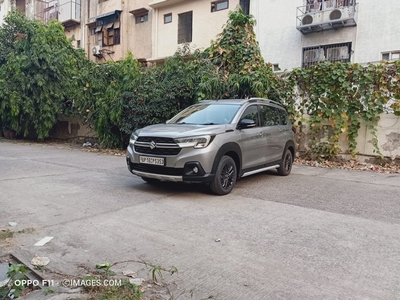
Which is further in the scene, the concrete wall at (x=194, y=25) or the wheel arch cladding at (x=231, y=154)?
the concrete wall at (x=194, y=25)

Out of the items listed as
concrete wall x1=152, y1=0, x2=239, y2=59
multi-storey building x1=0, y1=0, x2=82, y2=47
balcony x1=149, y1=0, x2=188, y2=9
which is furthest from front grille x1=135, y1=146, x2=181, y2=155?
multi-storey building x1=0, y1=0, x2=82, y2=47

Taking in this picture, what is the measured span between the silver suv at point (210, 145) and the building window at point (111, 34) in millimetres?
19366

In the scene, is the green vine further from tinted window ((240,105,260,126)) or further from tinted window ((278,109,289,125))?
tinted window ((240,105,260,126))

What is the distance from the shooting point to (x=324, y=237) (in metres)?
4.11

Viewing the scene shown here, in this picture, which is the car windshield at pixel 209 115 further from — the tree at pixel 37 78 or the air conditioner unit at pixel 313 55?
the tree at pixel 37 78

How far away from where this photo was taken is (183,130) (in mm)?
5832

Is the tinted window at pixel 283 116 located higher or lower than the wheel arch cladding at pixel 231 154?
higher

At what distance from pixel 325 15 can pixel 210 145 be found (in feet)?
38.6

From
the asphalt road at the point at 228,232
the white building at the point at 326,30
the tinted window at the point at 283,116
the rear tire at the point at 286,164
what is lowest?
the asphalt road at the point at 228,232

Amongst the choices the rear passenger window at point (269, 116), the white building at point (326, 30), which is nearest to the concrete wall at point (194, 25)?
the white building at point (326, 30)

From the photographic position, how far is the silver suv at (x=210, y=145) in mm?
5633

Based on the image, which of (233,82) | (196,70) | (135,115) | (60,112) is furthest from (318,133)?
(60,112)

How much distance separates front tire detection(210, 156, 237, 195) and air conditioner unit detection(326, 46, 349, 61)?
11079 mm

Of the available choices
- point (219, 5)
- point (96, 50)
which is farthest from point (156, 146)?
point (96, 50)
